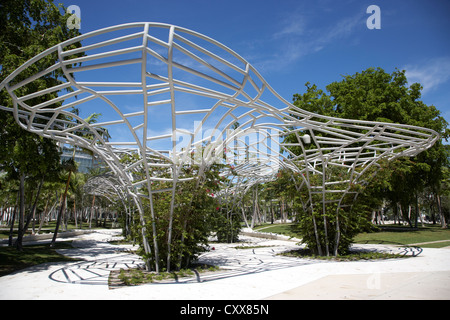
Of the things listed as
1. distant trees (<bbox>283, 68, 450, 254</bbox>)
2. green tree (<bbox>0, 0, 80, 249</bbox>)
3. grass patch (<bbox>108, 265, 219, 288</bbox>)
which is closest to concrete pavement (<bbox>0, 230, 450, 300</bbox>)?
grass patch (<bbox>108, 265, 219, 288</bbox>)

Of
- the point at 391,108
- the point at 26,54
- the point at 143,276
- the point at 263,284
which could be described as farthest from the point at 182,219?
the point at 391,108

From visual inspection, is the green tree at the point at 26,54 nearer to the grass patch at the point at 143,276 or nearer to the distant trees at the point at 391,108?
the grass patch at the point at 143,276

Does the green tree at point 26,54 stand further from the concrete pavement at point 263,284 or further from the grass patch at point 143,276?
the grass patch at point 143,276

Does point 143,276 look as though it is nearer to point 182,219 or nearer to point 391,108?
point 182,219

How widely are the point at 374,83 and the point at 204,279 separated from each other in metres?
21.0

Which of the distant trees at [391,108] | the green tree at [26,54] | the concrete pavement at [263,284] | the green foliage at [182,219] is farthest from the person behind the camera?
the distant trees at [391,108]

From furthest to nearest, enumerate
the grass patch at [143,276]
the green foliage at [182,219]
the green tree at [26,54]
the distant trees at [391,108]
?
the distant trees at [391,108]
the green tree at [26,54]
the green foliage at [182,219]
the grass patch at [143,276]

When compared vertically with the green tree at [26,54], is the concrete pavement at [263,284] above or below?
below

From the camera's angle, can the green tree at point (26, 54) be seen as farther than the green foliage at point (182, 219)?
Yes

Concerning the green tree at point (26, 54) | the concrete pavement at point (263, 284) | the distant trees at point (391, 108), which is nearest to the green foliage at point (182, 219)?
the concrete pavement at point (263, 284)

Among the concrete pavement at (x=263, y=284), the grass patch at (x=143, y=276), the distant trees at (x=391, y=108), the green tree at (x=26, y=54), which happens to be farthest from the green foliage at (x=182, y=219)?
the distant trees at (x=391, y=108)

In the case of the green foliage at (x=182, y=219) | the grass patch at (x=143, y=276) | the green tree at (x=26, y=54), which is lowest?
the grass patch at (x=143, y=276)
